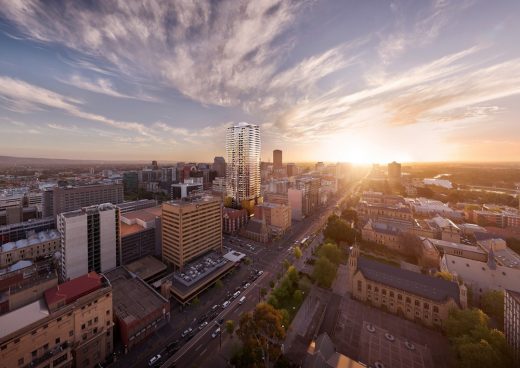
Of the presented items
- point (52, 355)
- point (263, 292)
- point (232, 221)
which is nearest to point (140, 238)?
point (232, 221)

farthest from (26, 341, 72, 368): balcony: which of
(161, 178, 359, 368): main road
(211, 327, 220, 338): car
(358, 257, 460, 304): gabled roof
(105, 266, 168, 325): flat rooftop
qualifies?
(358, 257, 460, 304): gabled roof

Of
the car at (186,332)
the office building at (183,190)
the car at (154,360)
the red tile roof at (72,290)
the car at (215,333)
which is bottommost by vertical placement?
the car at (154,360)

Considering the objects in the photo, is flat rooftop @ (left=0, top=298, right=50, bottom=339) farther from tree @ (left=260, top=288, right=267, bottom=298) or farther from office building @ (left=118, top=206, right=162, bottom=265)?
tree @ (left=260, top=288, right=267, bottom=298)

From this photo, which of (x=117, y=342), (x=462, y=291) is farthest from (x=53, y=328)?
(x=462, y=291)

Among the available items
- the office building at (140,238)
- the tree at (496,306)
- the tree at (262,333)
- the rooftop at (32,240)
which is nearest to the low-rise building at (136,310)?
the office building at (140,238)

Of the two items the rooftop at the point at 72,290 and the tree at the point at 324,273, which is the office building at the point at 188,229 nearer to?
the rooftop at the point at 72,290

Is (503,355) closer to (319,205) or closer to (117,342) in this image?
(117,342)
